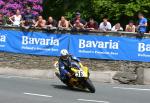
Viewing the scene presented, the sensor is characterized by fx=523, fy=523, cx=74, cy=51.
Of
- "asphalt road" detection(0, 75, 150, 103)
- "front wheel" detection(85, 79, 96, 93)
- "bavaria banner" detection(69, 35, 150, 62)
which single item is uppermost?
"bavaria banner" detection(69, 35, 150, 62)

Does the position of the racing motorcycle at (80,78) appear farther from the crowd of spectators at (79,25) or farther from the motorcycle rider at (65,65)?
the crowd of spectators at (79,25)

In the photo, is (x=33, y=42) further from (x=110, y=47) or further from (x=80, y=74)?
(x=80, y=74)

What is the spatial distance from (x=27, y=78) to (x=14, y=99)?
6.81m

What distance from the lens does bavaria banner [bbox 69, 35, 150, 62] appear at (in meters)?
22.0

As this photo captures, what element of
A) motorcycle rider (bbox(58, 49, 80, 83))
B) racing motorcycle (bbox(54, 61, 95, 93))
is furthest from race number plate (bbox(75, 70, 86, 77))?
motorcycle rider (bbox(58, 49, 80, 83))

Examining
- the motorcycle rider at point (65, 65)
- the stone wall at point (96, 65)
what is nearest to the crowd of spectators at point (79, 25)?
the stone wall at point (96, 65)

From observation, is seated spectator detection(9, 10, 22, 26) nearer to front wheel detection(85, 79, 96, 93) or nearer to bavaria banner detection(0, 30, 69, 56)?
bavaria banner detection(0, 30, 69, 56)

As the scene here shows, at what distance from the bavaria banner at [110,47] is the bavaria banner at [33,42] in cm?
68

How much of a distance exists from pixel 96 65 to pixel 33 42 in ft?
11.3

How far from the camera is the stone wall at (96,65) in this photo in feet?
70.6

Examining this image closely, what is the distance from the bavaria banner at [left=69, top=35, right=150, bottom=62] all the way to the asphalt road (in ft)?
7.10

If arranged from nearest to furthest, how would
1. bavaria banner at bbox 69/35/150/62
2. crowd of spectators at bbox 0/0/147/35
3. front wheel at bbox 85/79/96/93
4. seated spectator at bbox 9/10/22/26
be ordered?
front wheel at bbox 85/79/96/93
bavaria banner at bbox 69/35/150/62
crowd of spectators at bbox 0/0/147/35
seated spectator at bbox 9/10/22/26

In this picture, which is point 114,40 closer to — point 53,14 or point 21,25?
point 21,25

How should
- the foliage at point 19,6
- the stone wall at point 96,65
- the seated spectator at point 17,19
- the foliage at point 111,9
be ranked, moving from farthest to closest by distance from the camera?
the foliage at point 19,6, the foliage at point 111,9, the seated spectator at point 17,19, the stone wall at point 96,65
